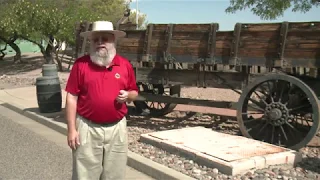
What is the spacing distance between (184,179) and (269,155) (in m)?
1.27

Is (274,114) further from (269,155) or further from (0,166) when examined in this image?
(0,166)

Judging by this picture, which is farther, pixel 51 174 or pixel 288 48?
pixel 288 48

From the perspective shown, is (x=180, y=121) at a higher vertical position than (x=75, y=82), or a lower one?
lower

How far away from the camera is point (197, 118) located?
9727mm

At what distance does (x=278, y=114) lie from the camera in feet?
21.2

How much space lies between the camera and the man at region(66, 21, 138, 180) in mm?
3475

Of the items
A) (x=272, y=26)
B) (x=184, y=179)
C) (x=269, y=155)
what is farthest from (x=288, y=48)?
(x=184, y=179)

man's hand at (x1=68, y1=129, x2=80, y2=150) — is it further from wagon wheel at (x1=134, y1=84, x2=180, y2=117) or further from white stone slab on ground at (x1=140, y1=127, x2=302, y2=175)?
wagon wheel at (x1=134, y1=84, x2=180, y2=117)

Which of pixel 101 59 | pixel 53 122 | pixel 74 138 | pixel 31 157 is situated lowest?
pixel 31 157

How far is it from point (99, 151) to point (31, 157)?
3.43 m

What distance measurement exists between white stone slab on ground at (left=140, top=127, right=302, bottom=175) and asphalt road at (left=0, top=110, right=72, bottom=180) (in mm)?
1503

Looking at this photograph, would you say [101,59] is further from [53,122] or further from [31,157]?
[53,122]

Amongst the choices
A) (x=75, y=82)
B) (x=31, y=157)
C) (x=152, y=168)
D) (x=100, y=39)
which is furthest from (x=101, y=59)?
(x=31, y=157)

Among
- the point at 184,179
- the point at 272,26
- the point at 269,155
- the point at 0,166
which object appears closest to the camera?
the point at 184,179
